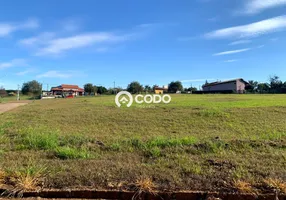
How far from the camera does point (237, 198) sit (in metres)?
2.43

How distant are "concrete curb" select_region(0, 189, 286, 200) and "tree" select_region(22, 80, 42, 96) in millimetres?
51066

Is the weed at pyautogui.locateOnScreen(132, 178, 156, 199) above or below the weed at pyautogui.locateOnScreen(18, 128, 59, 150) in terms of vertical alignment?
below

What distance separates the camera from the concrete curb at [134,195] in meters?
2.44

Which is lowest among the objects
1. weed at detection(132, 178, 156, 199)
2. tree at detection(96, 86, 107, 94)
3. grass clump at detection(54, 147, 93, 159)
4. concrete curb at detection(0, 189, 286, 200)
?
concrete curb at detection(0, 189, 286, 200)

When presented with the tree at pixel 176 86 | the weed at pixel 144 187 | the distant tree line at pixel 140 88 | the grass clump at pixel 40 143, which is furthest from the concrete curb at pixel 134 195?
the tree at pixel 176 86

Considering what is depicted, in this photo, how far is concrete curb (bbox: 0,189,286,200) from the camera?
2441 millimetres

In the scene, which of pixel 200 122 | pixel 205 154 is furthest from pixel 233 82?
pixel 205 154

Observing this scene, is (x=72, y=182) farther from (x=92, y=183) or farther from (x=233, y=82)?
(x=233, y=82)

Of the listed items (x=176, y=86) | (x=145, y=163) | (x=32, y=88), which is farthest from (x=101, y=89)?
(x=145, y=163)

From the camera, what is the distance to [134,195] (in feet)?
8.15

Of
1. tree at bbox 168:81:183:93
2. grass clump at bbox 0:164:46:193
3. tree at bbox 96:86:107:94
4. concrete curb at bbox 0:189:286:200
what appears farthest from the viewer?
tree at bbox 168:81:183:93

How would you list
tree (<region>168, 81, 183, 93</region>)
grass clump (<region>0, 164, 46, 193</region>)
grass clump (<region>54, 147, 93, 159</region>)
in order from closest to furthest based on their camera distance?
grass clump (<region>0, 164, 46, 193</region>)
grass clump (<region>54, 147, 93, 159</region>)
tree (<region>168, 81, 183, 93</region>)

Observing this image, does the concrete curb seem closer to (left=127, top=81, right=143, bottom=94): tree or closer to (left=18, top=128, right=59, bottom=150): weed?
(left=18, top=128, right=59, bottom=150): weed

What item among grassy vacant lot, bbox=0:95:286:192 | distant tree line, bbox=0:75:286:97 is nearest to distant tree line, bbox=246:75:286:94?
distant tree line, bbox=0:75:286:97
